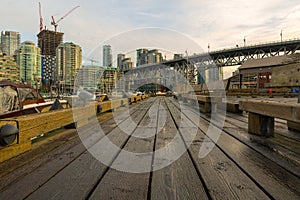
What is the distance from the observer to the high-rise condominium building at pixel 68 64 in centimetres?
7275

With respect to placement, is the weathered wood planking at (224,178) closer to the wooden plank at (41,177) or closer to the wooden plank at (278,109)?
the wooden plank at (278,109)

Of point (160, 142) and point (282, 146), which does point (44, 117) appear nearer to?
point (160, 142)

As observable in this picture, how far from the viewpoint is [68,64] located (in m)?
75.2

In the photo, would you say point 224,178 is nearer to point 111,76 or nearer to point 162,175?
point 162,175

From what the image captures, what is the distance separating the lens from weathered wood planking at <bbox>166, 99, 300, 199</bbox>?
1.55 meters

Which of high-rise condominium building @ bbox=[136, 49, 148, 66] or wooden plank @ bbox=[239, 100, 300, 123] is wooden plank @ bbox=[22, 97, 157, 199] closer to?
wooden plank @ bbox=[239, 100, 300, 123]

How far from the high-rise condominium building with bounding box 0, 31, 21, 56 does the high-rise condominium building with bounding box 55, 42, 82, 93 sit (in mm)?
70063

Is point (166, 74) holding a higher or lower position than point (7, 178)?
higher

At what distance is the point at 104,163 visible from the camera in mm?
2188

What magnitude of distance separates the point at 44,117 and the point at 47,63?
4651 inches

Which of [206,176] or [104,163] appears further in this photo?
[104,163]

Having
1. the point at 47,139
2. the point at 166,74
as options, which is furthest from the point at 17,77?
the point at 47,139

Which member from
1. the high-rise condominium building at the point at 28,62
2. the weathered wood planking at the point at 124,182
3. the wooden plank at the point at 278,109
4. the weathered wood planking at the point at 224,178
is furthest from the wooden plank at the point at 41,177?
the high-rise condominium building at the point at 28,62

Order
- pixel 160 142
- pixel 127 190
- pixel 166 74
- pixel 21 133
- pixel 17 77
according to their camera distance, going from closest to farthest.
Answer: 1. pixel 127 190
2. pixel 21 133
3. pixel 160 142
4. pixel 166 74
5. pixel 17 77
